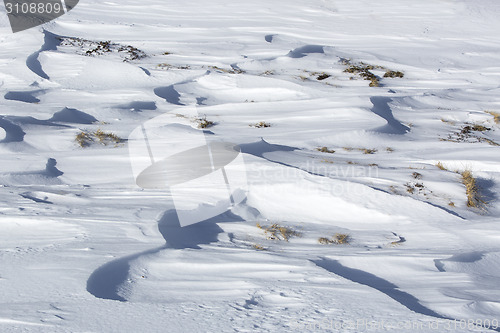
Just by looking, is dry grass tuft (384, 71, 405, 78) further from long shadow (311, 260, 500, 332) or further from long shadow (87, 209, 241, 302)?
long shadow (311, 260, 500, 332)

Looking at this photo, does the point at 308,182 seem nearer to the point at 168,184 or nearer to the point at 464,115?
the point at 168,184

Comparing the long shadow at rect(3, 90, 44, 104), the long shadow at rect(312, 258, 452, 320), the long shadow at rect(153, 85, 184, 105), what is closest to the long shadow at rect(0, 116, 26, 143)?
the long shadow at rect(3, 90, 44, 104)

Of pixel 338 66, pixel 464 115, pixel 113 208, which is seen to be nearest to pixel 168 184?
pixel 113 208

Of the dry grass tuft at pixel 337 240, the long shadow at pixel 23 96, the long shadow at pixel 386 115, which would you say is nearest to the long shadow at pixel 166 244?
the dry grass tuft at pixel 337 240

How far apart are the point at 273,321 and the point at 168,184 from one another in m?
1.76

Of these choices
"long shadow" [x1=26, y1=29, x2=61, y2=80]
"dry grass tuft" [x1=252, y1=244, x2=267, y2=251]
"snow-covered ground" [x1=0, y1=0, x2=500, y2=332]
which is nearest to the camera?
"snow-covered ground" [x1=0, y1=0, x2=500, y2=332]

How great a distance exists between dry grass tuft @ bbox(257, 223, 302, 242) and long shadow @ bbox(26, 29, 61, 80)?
11.9ft

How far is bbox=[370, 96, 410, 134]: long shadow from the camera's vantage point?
15.2 ft

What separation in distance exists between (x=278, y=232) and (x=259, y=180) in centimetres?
59

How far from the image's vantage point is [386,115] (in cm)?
495

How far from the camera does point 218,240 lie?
9.02ft

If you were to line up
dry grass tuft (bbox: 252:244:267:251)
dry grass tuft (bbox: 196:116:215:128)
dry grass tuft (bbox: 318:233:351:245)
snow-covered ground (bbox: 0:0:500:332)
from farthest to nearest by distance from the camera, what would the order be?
dry grass tuft (bbox: 196:116:215:128) < dry grass tuft (bbox: 318:233:351:245) < dry grass tuft (bbox: 252:244:267:251) < snow-covered ground (bbox: 0:0:500:332)

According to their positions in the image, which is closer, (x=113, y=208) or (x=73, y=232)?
(x=73, y=232)

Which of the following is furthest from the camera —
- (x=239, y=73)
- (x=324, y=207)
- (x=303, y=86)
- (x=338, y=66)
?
(x=338, y=66)
